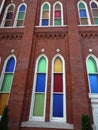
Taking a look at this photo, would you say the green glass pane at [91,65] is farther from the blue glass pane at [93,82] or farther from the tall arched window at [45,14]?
the tall arched window at [45,14]

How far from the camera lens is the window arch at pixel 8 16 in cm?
1196

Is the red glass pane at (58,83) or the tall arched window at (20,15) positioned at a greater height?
the tall arched window at (20,15)

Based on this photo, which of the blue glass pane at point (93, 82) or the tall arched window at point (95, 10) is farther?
the tall arched window at point (95, 10)

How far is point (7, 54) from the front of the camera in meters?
10.1

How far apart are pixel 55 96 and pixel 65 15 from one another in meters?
5.97

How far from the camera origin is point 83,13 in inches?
475

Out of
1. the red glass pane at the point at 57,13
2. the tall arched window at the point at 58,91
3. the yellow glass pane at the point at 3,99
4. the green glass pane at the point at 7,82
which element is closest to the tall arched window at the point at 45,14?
the red glass pane at the point at 57,13

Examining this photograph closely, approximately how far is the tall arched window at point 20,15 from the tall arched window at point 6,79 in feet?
9.64

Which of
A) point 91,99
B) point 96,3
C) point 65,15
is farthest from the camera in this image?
point 96,3

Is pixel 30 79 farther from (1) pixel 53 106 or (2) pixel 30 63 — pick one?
(1) pixel 53 106

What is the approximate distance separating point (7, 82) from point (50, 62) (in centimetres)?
257

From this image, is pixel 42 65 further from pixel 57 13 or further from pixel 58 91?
pixel 57 13

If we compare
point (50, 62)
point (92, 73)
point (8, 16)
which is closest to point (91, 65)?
point (92, 73)

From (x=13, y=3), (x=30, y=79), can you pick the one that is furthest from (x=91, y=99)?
(x=13, y=3)
